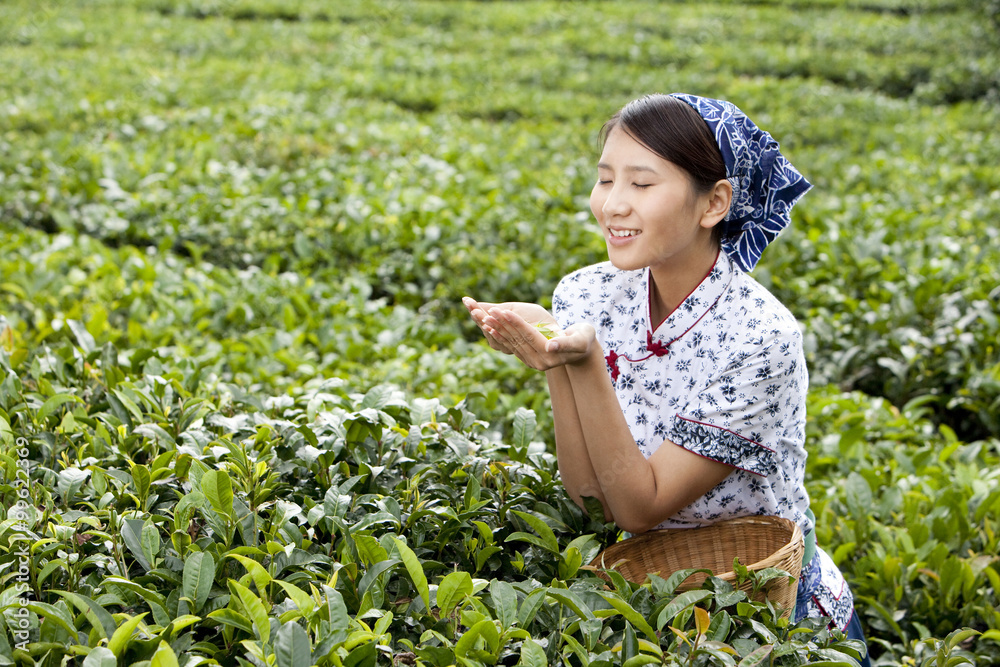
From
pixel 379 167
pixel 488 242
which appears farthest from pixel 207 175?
pixel 488 242

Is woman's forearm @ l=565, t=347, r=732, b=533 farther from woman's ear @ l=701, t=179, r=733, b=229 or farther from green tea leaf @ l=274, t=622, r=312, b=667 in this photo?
green tea leaf @ l=274, t=622, r=312, b=667

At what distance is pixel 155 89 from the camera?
25.8 ft

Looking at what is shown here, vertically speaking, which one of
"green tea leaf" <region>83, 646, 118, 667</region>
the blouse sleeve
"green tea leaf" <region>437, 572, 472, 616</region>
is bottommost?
"green tea leaf" <region>437, 572, 472, 616</region>

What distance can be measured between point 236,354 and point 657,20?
10924 mm

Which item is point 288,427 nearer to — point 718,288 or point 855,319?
point 718,288

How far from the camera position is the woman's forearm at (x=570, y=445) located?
5.57ft

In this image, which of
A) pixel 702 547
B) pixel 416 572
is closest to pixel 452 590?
pixel 416 572

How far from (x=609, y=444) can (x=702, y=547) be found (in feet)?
1.25

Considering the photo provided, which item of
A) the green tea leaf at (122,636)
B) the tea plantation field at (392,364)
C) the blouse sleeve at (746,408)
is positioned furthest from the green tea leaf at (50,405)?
the blouse sleeve at (746,408)

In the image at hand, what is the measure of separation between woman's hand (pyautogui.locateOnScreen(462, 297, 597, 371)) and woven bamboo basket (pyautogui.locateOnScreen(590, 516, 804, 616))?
450 mm

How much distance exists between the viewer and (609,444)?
64.1 inches

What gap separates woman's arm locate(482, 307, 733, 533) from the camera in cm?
154

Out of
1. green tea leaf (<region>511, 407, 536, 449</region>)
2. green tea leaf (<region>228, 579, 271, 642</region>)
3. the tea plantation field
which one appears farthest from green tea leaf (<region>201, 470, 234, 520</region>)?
green tea leaf (<region>511, 407, 536, 449</region>)

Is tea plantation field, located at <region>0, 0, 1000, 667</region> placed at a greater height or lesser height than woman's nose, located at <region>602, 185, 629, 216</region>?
lesser
